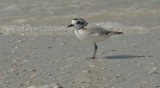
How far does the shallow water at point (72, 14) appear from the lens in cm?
1031

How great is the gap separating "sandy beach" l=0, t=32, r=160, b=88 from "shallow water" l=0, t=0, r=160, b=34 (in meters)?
0.85

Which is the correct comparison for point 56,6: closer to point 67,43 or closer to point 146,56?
point 67,43

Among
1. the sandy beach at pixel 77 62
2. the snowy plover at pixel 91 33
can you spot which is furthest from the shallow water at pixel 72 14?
the snowy plover at pixel 91 33

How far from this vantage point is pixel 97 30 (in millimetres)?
7938

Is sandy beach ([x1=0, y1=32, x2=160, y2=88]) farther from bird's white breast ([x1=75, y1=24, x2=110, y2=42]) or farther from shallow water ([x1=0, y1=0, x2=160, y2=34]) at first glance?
shallow water ([x1=0, y1=0, x2=160, y2=34])

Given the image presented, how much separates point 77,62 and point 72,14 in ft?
13.1

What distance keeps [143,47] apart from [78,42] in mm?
1187

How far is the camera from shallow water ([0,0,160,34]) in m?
10.3

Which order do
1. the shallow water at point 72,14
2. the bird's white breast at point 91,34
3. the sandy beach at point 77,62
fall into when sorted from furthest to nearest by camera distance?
the shallow water at point 72,14 → the bird's white breast at point 91,34 → the sandy beach at point 77,62

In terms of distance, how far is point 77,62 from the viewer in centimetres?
759

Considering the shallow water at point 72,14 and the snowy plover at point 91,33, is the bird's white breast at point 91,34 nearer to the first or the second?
the snowy plover at point 91,33

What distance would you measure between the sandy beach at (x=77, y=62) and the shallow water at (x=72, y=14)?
849 mm

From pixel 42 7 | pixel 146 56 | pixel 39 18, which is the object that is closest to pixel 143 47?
pixel 146 56

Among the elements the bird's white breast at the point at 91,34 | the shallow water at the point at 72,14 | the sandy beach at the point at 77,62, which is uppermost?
the bird's white breast at the point at 91,34
